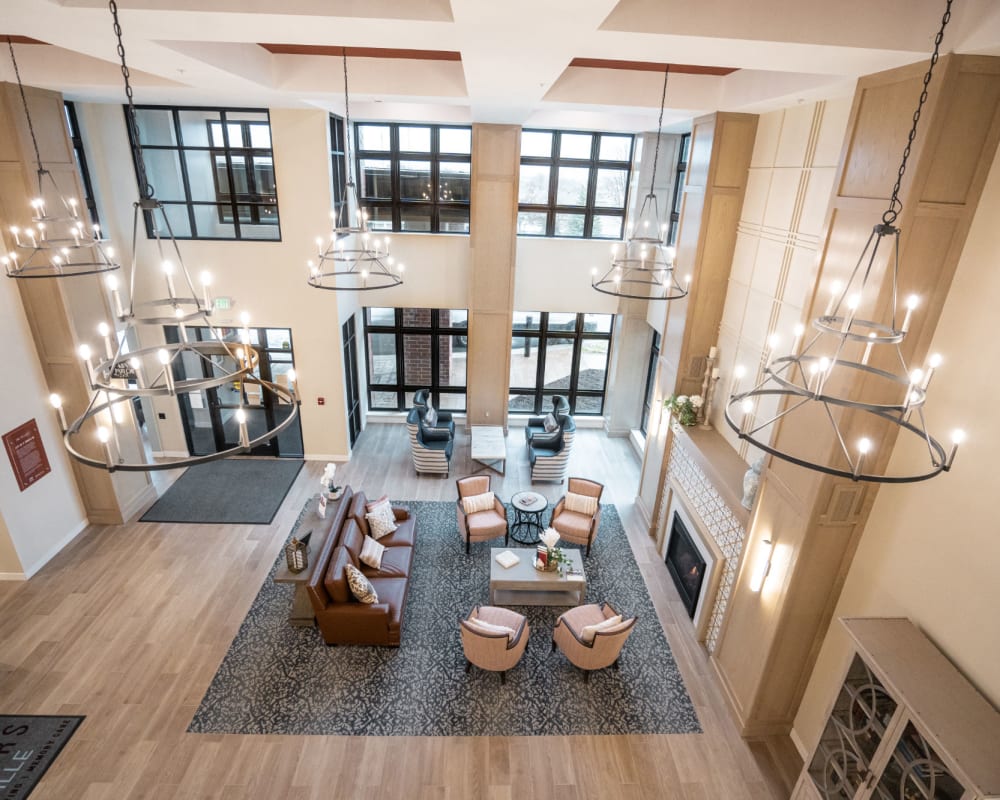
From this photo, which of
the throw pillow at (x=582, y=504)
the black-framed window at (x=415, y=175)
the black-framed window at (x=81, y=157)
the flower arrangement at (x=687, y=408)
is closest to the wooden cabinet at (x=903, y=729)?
the flower arrangement at (x=687, y=408)

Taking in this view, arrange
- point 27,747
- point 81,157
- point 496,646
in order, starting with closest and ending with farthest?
point 27,747
point 496,646
point 81,157

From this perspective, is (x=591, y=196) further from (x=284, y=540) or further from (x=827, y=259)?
(x=284, y=540)

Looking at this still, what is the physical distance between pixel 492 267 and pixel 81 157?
5969mm

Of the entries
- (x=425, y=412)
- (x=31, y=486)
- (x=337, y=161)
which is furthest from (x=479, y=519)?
(x=337, y=161)

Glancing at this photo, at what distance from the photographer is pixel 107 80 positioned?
575cm

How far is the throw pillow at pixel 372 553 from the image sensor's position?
637 cm

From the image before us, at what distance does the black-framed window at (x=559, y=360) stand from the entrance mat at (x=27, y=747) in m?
7.52

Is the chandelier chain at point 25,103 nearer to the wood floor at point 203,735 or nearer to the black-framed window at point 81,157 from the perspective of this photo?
the black-framed window at point 81,157

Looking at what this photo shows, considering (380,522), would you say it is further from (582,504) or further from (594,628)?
(594,628)

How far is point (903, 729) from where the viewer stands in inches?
128

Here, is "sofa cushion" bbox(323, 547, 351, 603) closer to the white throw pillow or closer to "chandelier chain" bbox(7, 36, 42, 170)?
the white throw pillow

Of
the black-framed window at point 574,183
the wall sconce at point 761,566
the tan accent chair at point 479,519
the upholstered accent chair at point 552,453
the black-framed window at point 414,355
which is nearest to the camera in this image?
the wall sconce at point 761,566

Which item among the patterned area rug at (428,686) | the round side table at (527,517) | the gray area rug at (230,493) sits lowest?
the patterned area rug at (428,686)

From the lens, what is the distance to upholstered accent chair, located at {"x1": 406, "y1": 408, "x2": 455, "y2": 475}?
8930 mm
